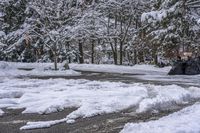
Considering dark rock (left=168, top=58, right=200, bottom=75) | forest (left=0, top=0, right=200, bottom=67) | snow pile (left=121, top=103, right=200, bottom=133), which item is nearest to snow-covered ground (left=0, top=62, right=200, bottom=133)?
snow pile (left=121, top=103, right=200, bottom=133)

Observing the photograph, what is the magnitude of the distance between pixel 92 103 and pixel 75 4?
17.1 m

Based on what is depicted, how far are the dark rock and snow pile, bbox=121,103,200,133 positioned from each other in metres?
15.4

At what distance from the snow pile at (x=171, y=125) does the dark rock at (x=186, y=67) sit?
1536 centimetres

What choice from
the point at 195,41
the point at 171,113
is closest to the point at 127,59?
the point at 195,41

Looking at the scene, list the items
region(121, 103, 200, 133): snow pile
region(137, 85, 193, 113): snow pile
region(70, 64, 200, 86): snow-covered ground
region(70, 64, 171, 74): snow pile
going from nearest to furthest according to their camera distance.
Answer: region(121, 103, 200, 133): snow pile
region(137, 85, 193, 113): snow pile
region(70, 64, 200, 86): snow-covered ground
region(70, 64, 171, 74): snow pile

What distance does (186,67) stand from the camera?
80.0 ft

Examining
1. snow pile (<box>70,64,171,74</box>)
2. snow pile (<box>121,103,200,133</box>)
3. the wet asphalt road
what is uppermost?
snow pile (<box>70,64,171,74</box>)

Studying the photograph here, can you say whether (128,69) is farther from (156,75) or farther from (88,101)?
(88,101)

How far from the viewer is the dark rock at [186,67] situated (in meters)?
24.1

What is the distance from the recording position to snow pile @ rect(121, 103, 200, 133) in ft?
23.6

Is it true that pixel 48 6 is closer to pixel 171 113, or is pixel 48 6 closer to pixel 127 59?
pixel 171 113

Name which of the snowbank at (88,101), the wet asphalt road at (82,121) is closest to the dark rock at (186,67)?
the snowbank at (88,101)

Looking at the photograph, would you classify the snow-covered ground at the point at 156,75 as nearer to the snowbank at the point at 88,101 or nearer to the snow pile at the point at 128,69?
the snow pile at the point at 128,69

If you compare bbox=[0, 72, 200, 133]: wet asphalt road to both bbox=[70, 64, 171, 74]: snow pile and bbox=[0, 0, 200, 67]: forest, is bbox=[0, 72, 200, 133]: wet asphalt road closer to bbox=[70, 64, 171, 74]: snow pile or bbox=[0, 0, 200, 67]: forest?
bbox=[0, 0, 200, 67]: forest
